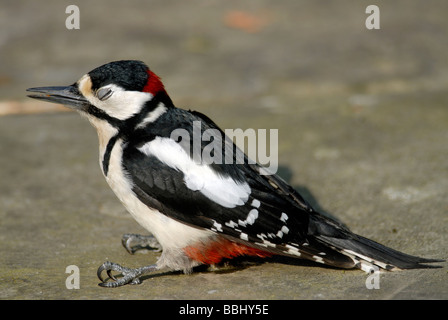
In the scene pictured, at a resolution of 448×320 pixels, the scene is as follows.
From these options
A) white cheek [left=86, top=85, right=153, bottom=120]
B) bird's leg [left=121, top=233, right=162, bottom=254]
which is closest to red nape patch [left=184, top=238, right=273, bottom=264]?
bird's leg [left=121, top=233, right=162, bottom=254]

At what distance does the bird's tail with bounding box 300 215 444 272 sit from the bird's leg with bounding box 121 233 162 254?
3.28 ft

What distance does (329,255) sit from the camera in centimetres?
329

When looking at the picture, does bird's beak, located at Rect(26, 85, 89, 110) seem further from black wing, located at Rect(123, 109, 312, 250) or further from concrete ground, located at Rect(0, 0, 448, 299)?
concrete ground, located at Rect(0, 0, 448, 299)

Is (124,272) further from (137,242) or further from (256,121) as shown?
(256,121)

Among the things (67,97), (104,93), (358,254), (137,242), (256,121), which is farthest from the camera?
(256,121)

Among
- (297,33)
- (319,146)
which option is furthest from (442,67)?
(319,146)

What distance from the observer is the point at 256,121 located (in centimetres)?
575

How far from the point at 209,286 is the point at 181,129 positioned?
32.9 inches

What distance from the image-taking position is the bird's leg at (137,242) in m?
3.79

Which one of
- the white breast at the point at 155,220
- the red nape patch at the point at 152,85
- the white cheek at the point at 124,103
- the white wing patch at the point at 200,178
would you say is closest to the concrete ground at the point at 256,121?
the white breast at the point at 155,220

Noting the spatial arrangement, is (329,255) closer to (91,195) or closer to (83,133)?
(91,195)

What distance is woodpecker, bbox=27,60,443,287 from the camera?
3.29 meters

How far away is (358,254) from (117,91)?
1.51m

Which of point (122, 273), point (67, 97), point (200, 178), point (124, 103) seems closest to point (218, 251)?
point (200, 178)
